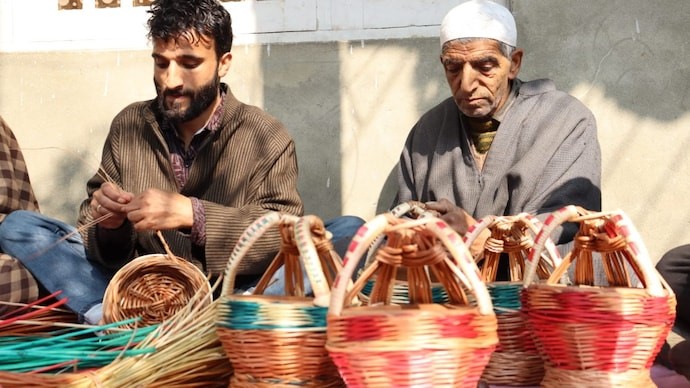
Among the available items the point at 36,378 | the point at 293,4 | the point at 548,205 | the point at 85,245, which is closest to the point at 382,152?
the point at 293,4

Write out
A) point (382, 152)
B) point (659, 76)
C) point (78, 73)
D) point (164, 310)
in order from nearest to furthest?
point (164, 310) → point (659, 76) → point (382, 152) → point (78, 73)

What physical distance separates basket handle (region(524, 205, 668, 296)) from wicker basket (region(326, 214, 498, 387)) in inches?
16.0

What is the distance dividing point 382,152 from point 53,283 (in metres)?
1.66

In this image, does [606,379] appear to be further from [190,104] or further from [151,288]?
[190,104]

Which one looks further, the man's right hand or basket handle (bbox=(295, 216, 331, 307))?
the man's right hand

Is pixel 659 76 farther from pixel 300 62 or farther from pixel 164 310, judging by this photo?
pixel 164 310

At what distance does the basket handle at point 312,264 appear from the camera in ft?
7.80

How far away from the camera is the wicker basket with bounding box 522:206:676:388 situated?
2439mm

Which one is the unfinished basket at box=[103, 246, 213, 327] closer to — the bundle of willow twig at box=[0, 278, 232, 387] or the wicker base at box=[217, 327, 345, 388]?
the bundle of willow twig at box=[0, 278, 232, 387]

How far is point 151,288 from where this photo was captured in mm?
3508

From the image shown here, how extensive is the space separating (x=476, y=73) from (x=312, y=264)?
1767 mm

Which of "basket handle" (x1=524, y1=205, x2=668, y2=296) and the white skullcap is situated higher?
the white skullcap

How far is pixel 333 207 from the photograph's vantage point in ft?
15.6

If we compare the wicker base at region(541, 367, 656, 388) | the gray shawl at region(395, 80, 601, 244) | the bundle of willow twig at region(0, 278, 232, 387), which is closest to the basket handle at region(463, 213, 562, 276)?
the wicker base at region(541, 367, 656, 388)
